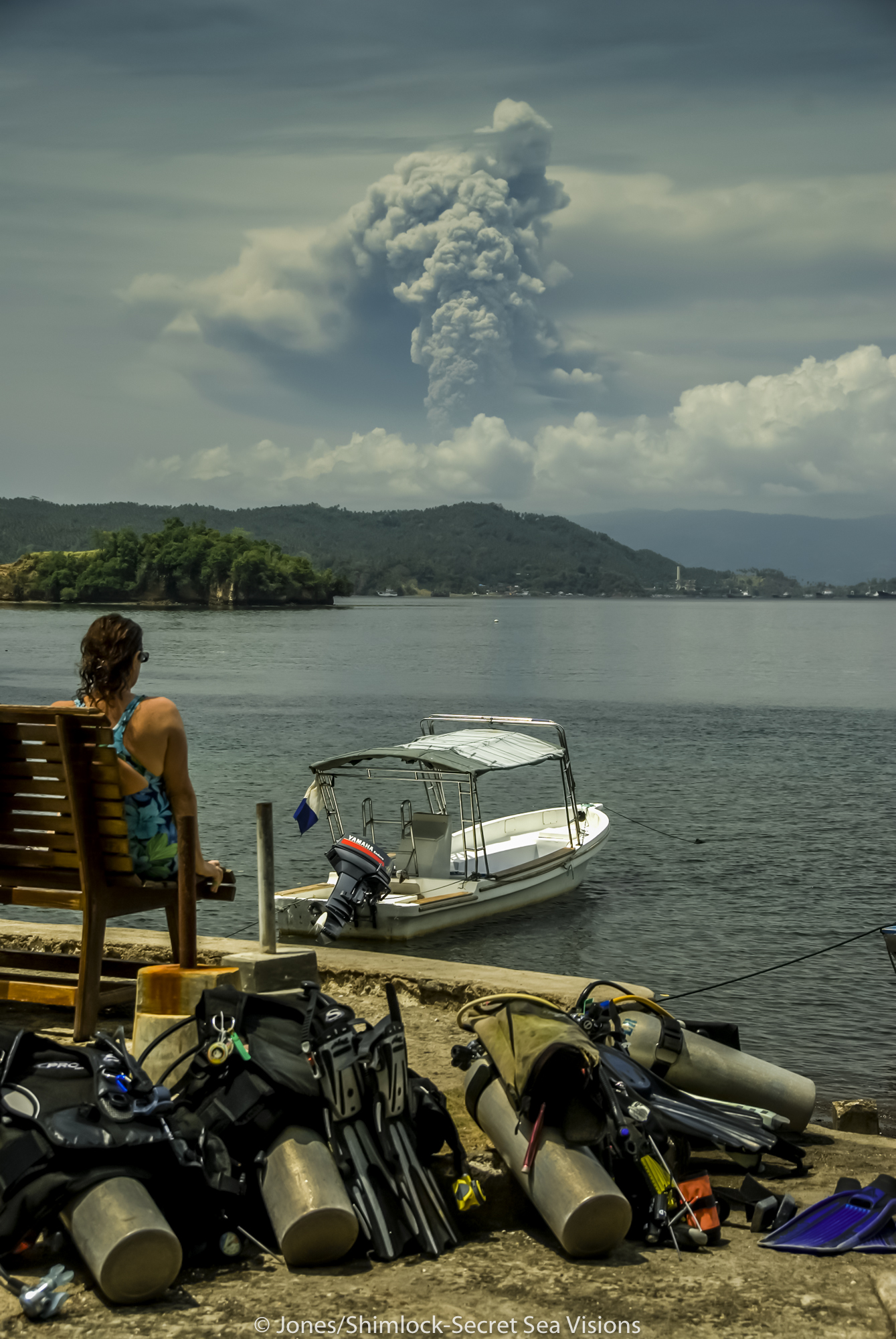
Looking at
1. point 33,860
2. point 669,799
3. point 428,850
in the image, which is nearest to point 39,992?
point 33,860

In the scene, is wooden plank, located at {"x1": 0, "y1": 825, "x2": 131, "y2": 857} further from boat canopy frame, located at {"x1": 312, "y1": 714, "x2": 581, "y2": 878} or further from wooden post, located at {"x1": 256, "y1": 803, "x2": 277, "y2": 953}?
boat canopy frame, located at {"x1": 312, "y1": 714, "x2": 581, "y2": 878}

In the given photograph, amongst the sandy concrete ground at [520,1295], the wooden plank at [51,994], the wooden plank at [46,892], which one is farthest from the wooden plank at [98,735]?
the sandy concrete ground at [520,1295]

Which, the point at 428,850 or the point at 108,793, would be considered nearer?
the point at 108,793

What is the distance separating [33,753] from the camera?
18.2ft

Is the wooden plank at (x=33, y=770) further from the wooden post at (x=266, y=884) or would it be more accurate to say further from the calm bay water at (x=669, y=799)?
the calm bay water at (x=669, y=799)

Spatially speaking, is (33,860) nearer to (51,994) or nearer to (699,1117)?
(51,994)

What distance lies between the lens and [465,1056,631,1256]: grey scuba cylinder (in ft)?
12.5

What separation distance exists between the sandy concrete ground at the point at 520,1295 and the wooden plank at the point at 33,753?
2.37 metres

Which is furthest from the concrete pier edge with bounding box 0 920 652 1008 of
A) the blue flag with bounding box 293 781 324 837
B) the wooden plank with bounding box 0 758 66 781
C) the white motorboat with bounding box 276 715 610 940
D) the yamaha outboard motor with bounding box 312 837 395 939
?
the white motorboat with bounding box 276 715 610 940

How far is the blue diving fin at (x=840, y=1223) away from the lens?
13.3 ft

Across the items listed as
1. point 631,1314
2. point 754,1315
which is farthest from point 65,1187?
point 754,1315

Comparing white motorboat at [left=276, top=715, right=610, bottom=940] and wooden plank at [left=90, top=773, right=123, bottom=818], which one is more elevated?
wooden plank at [left=90, top=773, right=123, bottom=818]

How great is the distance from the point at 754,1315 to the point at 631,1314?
1.16 ft

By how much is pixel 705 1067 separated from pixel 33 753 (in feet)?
11.1
